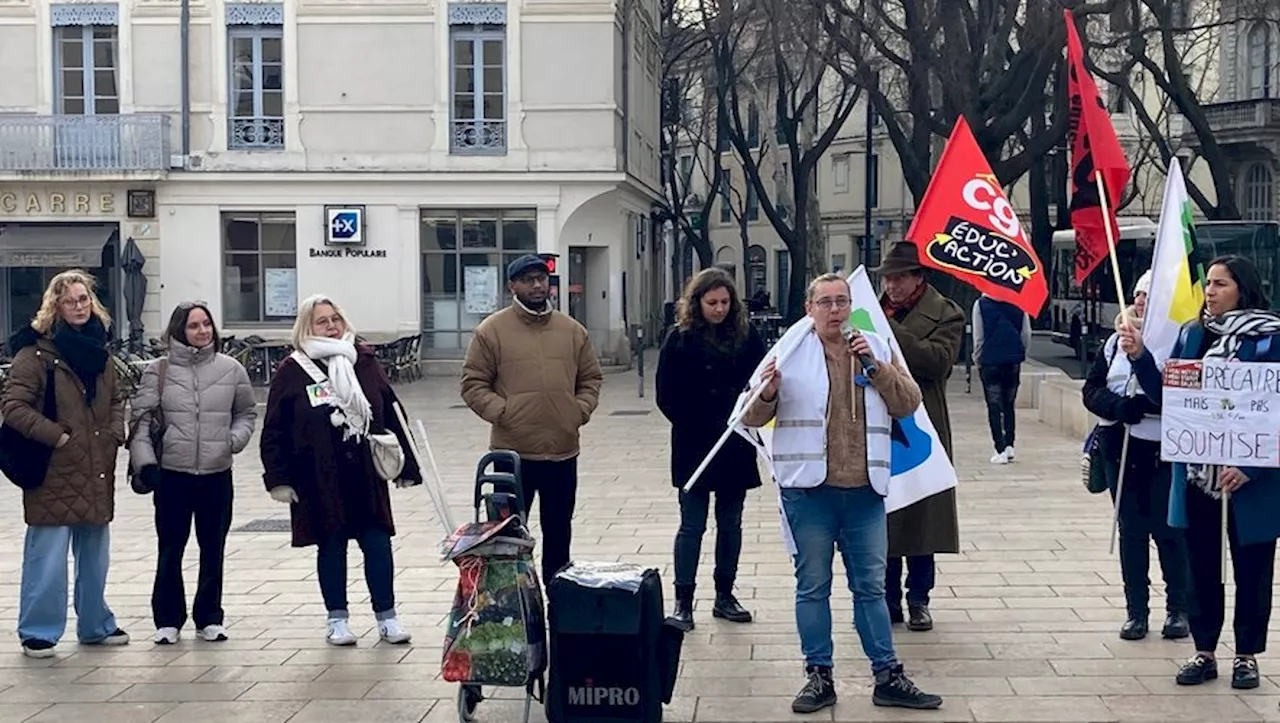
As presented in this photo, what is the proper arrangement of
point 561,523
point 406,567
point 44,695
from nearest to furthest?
point 44,695 < point 561,523 < point 406,567

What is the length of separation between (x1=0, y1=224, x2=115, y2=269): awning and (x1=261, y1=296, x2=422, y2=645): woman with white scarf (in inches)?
844

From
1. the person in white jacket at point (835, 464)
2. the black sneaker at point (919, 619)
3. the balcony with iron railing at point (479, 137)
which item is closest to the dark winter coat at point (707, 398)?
the black sneaker at point (919, 619)

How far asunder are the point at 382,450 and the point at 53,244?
2231 centimetres

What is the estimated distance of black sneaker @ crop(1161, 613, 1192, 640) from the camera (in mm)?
7023

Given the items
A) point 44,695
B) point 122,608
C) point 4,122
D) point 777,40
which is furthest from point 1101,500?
point 4,122

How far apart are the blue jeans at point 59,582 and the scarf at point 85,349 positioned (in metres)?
0.69

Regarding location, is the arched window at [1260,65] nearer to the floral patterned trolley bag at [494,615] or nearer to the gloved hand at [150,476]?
the gloved hand at [150,476]

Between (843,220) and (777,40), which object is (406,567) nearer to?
(777,40)

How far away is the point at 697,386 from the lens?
7262mm

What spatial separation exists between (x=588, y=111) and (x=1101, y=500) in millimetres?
17231

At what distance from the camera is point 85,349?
7.12 meters

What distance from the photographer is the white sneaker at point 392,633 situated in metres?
7.21

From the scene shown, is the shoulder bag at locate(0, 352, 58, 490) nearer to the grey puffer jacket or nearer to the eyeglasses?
the grey puffer jacket

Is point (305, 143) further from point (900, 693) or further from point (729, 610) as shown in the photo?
point (900, 693)
